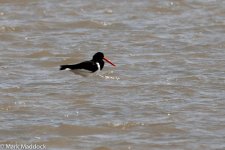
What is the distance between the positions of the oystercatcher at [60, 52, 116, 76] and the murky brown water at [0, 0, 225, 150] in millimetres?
136

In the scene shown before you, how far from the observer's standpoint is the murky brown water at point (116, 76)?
393 inches

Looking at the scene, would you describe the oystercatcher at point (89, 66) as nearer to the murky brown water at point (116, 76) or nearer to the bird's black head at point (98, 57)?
the bird's black head at point (98, 57)

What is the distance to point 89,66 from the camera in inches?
531

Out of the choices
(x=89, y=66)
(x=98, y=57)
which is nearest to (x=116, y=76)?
(x=89, y=66)

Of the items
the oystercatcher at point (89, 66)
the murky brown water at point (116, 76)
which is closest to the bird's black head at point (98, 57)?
the oystercatcher at point (89, 66)

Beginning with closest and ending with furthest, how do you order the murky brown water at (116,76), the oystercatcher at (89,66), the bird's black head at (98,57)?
the murky brown water at (116,76) < the oystercatcher at (89,66) < the bird's black head at (98,57)

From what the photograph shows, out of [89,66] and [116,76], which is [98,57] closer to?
[89,66]

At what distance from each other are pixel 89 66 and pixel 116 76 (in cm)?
46

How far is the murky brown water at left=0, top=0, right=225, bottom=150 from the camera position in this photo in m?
9.99

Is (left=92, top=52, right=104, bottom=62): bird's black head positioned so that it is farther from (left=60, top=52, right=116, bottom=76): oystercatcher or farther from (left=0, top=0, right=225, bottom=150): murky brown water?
(left=0, top=0, right=225, bottom=150): murky brown water

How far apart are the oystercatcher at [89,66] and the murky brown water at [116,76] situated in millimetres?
136

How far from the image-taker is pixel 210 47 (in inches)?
608

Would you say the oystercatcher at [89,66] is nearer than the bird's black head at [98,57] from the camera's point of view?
Yes

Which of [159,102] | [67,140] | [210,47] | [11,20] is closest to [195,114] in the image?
[159,102]
